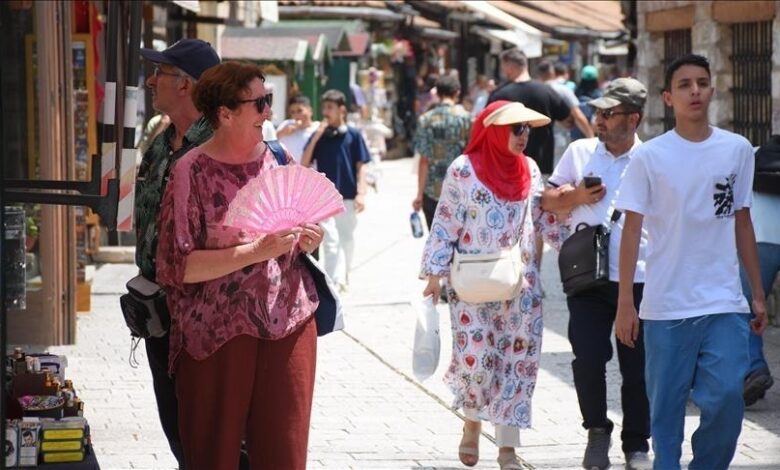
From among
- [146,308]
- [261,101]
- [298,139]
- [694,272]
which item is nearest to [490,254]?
[694,272]

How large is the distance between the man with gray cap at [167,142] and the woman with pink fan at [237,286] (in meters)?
0.52

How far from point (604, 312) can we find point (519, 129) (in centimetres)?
86

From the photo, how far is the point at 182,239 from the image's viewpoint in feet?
17.4

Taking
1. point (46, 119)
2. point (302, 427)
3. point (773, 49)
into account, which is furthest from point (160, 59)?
point (773, 49)

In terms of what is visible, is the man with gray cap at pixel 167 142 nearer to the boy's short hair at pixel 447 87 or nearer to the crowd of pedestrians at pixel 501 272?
the crowd of pedestrians at pixel 501 272

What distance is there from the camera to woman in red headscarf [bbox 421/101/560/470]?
7.43m

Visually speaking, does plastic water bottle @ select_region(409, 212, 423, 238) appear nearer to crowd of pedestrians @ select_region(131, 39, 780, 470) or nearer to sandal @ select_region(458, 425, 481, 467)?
crowd of pedestrians @ select_region(131, 39, 780, 470)

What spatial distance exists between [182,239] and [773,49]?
7639mm

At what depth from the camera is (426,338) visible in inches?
301

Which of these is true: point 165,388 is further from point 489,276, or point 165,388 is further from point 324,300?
point 489,276

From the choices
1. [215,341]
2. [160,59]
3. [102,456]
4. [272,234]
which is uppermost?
[160,59]

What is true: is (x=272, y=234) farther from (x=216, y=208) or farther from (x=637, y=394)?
(x=637, y=394)

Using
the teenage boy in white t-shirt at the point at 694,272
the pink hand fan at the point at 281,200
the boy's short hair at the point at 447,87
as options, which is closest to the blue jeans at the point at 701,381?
the teenage boy in white t-shirt at the point at 694,272

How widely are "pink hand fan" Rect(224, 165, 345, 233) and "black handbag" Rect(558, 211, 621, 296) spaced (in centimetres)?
219
